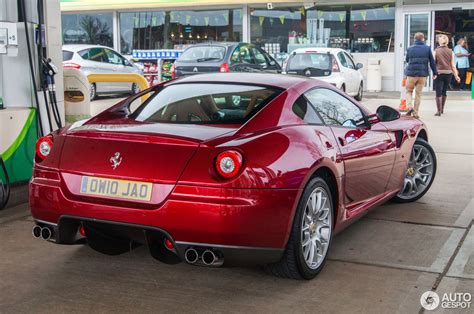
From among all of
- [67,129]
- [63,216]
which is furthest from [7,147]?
[63,216]

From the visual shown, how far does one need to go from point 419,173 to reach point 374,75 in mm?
14802

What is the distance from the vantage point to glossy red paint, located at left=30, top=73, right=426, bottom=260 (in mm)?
3504

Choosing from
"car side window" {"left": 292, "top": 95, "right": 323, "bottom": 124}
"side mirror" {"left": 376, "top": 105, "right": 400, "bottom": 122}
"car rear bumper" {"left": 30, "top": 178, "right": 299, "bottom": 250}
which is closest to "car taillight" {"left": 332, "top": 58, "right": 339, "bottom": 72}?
"side mirror" {"left": 376, "top": 105, "right": 400, "bottom": 122}

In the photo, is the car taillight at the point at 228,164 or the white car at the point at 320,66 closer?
the car taillight at the point at 228,164

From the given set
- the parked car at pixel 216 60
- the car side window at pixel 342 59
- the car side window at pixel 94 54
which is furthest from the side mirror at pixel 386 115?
the car side window at pixel 94 54

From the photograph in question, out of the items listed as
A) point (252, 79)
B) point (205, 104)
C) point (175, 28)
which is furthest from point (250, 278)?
point (175, 28)

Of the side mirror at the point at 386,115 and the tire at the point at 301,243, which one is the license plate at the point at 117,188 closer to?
the tire at the point at 301,243

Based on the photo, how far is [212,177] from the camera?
352 centimetres

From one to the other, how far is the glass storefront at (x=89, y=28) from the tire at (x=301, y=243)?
71.1 ft

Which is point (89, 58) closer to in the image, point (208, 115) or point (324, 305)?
point (208, 115)

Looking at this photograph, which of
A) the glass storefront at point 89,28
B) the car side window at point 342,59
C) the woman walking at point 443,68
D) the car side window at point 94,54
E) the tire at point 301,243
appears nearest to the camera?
the tire at point 301,243

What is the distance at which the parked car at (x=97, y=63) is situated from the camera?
1673cm

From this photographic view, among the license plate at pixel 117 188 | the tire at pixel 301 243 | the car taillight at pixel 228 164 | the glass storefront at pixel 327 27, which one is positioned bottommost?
the tire at pixel 301 243

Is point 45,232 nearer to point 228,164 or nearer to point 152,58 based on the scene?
point 228,164
